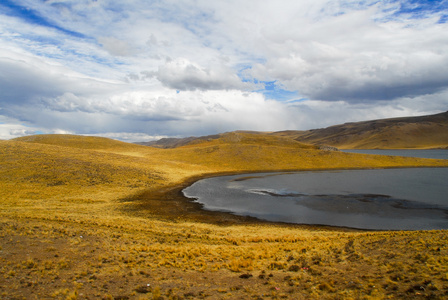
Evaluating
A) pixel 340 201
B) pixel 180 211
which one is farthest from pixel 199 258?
pixel 340 201

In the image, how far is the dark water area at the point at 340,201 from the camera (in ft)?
88.1

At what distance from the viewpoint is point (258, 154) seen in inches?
3438

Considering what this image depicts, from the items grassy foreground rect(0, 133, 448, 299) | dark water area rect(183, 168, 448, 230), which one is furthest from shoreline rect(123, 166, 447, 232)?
dark water area rect(183, 168, 448, 230)

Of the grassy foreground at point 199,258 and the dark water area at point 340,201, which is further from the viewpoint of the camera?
the dark water area at point 340,201

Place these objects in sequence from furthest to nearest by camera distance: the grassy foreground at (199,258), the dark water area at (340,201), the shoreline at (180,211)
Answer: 1. the dark water area at (340,201)
2. the shoreline at (180,211)
3. the grassy foreground at (199,258)

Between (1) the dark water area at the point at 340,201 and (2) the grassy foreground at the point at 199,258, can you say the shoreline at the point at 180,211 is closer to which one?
(2) the grassy foreground at the point at 199,258

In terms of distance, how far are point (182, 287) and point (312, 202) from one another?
28.2 metres

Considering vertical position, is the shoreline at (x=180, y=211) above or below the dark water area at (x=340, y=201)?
below

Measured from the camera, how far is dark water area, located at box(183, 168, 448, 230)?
26.9 m

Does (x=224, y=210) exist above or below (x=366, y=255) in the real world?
below

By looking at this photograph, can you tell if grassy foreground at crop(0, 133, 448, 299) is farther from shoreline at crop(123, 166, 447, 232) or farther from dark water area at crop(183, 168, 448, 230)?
dark water area at crop(183, 168, 448, 230)

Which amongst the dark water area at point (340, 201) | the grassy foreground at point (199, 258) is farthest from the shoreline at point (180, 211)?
the dark water area at point (340, 201)

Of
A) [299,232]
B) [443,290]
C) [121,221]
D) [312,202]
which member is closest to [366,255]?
[443,290]

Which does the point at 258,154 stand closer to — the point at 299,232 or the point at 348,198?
the point at 348,198
